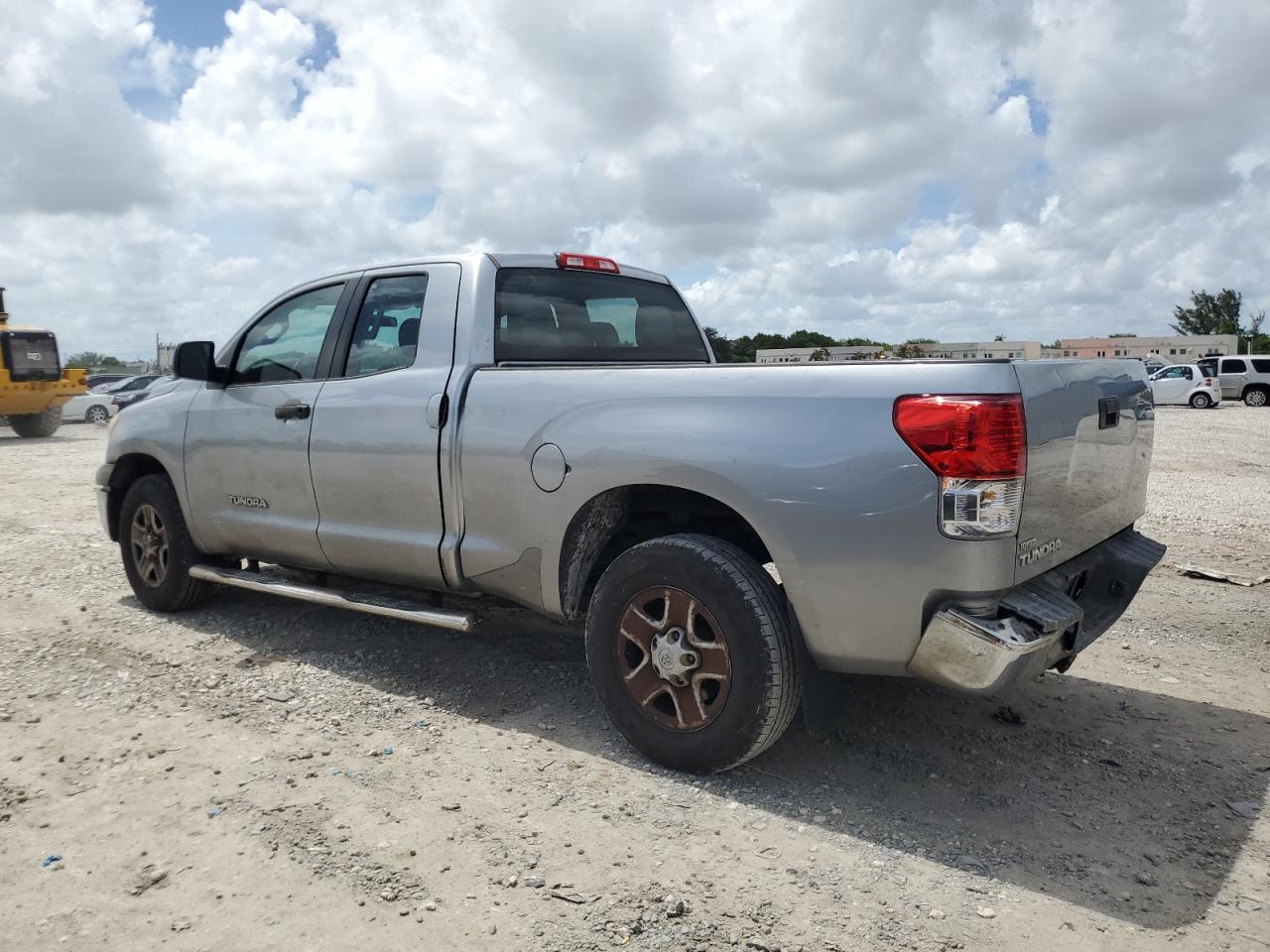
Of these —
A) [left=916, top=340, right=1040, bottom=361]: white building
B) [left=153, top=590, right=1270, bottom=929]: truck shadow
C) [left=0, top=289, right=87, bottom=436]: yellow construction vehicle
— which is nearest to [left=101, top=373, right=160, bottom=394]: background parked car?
[left=0, top=289, right=87, bottom=436]: yellow construction vehicle

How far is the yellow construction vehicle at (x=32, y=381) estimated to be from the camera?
19.9m

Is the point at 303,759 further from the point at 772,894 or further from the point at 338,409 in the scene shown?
the point at 772,894

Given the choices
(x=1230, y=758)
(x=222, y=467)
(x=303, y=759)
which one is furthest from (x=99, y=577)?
(x=1230, y=758)

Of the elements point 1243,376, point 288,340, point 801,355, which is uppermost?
point 288,340

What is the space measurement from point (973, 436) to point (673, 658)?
126 cm

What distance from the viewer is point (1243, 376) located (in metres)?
30.6

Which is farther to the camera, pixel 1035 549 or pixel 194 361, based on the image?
pixel 194 361

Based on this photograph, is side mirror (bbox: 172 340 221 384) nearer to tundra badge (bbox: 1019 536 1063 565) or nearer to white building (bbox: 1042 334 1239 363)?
tundra badge (bbox: 1019 536 1063 565)

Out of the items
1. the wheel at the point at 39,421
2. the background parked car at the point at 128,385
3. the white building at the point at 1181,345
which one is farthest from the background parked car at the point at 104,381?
the white building at the point at 1181,345

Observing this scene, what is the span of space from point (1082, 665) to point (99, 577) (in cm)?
624

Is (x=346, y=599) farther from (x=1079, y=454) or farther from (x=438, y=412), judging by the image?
(x=1079, y=454)

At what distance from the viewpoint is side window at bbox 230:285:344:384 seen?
15.6 ft

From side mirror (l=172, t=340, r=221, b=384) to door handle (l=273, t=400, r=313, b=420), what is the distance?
64 centimetres

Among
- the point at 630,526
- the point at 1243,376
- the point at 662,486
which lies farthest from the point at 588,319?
the point at 1243,376
